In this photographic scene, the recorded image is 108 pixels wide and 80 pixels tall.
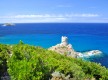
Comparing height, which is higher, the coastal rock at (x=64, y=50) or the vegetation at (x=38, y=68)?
the vegetation at (x=38, y=68)

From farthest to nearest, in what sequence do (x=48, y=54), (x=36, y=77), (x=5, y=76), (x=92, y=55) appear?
(x=92, y=55), (x=48, y=54), (x=5, y=76), (x=36, y=77)

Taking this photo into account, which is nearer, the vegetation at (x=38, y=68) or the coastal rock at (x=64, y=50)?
the vegetation at (x=38, y=68)

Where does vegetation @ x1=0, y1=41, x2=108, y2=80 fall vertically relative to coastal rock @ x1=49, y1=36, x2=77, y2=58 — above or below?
above

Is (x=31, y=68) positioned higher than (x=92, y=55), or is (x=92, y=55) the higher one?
(x=31, y=68)

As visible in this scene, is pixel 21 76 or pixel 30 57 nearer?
pixel 21 76

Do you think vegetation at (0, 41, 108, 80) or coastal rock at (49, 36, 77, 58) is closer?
vegetation at (0, 41, 108, 80)

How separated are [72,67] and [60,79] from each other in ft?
6.36

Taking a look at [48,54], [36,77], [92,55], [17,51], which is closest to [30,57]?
[17,51]

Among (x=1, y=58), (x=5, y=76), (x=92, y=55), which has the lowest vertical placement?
(x=92, y=55)

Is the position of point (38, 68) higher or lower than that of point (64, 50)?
higher

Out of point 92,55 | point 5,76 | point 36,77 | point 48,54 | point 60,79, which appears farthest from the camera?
point 92,55

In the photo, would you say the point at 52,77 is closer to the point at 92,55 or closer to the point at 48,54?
the point at 48,54

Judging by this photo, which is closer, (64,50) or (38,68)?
(38,68)

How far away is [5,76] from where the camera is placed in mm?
26281
